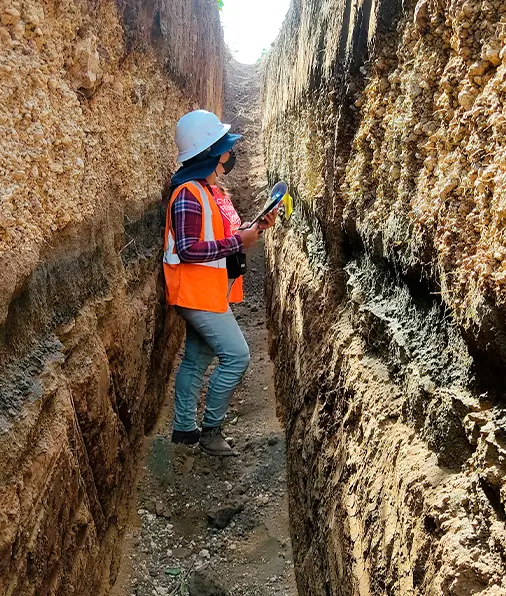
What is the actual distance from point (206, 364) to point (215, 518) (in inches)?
34.0

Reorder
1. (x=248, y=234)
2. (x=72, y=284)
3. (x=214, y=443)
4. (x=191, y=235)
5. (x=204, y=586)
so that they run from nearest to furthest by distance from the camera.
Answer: (x=72, y=284) → (x=204, y=586) → (x=191, y=235) → (x=248, y=234) → (x=214, y=443)

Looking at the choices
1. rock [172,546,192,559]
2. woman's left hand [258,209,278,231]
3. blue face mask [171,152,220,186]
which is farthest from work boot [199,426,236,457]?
blue face mask [171,152,220,186]

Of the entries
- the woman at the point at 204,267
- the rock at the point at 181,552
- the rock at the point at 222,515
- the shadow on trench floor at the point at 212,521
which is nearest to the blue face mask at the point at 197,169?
the woman at the point at 204,267

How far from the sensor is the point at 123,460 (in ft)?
8.55

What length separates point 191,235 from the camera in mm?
2902

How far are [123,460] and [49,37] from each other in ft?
Answer: 5.83

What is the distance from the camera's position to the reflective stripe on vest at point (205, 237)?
9.69 ft

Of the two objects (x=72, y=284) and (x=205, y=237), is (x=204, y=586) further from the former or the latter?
(x=205, y=237)

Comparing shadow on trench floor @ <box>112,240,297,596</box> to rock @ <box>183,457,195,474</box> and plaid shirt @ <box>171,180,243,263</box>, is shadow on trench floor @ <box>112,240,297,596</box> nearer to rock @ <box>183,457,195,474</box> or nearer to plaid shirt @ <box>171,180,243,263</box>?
rock @ <box>183,457,195,474</box>

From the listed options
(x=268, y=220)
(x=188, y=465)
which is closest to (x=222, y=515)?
(x=188, y=465)

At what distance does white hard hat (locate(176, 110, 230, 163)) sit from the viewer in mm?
3002

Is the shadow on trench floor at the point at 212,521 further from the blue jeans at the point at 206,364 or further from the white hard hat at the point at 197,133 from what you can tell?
the white hard hat at the point at 197,133

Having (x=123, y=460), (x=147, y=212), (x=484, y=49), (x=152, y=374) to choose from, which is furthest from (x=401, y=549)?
(x=147, y=212)

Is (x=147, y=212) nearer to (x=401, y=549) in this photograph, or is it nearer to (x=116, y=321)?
(x=116, y=321)
